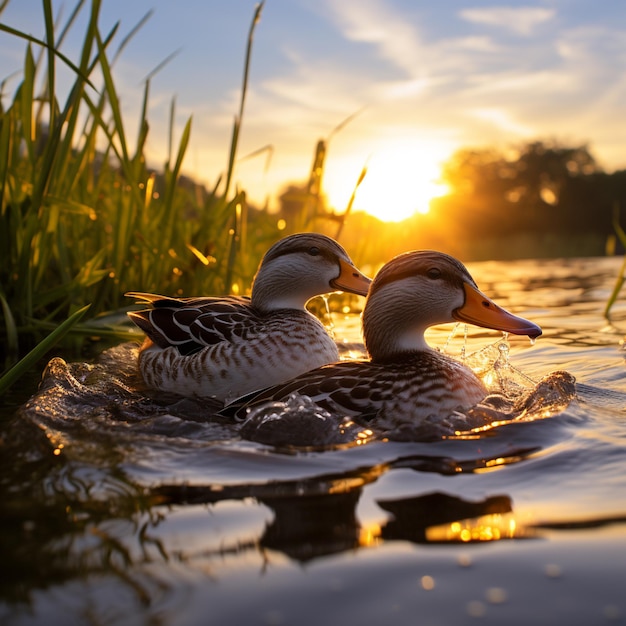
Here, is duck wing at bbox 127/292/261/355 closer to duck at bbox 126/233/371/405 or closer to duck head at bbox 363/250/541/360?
duck at bbox 126/233/371/405

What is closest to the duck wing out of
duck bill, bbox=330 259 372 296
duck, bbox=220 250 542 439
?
duck bill, bbox=330 259 372 296

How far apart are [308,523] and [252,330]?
267cm

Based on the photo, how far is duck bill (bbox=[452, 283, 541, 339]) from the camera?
430 centimetres

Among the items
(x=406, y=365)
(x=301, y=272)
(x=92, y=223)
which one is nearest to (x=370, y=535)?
(x=406, y=365)

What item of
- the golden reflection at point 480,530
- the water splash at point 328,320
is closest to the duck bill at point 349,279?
the water splash at point 328,320

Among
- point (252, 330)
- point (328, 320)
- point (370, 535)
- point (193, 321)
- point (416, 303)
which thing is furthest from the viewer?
point (328, 320)

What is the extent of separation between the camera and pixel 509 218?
68.0 metres

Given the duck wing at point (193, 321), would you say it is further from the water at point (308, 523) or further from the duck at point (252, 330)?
the water at point (308, 523)

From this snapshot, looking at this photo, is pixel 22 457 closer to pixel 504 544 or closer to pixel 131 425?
pixel 131 425

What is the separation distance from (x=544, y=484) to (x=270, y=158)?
533cm

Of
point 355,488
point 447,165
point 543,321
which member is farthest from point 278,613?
point 447,165

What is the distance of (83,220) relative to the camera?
20.5 ft

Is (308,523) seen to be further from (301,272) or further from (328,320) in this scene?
(328,320)

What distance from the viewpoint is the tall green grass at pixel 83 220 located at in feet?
15.7
